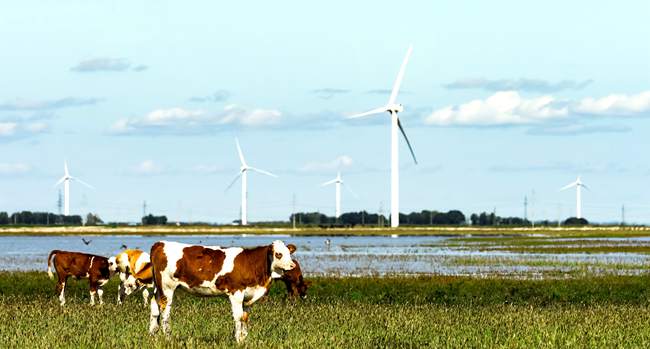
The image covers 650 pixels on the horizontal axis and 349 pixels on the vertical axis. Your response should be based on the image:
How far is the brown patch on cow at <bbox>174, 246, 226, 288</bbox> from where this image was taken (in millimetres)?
18906

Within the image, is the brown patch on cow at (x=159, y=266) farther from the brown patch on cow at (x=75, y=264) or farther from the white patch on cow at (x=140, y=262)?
the brown patch on cow at (x=75, y=264)

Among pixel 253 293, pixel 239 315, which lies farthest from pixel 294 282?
pixel 239 315

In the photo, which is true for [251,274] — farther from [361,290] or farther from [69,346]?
[361,290]

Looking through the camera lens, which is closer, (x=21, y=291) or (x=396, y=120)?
(x=21, y=291)

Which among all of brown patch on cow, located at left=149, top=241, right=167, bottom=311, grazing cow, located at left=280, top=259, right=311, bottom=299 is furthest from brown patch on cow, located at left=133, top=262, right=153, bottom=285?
brown patch on cow, located at left=149, top=241, right=167, bottom=311

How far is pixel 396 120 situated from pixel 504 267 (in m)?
60.9

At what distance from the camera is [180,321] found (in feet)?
70.0

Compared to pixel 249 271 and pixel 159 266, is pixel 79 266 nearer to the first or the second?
pixel 159 266

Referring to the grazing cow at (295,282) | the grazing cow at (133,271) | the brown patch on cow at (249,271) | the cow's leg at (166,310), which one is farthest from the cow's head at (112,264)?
the brown patch on cow at (249,271)

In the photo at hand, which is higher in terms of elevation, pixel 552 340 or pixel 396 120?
pixel 396 120

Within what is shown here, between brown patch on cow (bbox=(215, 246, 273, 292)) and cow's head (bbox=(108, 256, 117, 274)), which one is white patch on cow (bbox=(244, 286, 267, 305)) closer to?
brown patch on cow (bbox=(215, 246, 273, 292))

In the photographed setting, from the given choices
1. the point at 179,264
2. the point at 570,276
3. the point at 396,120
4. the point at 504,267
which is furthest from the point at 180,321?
the point at 396,120

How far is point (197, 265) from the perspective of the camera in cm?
1898

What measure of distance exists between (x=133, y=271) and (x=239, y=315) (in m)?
9.20
